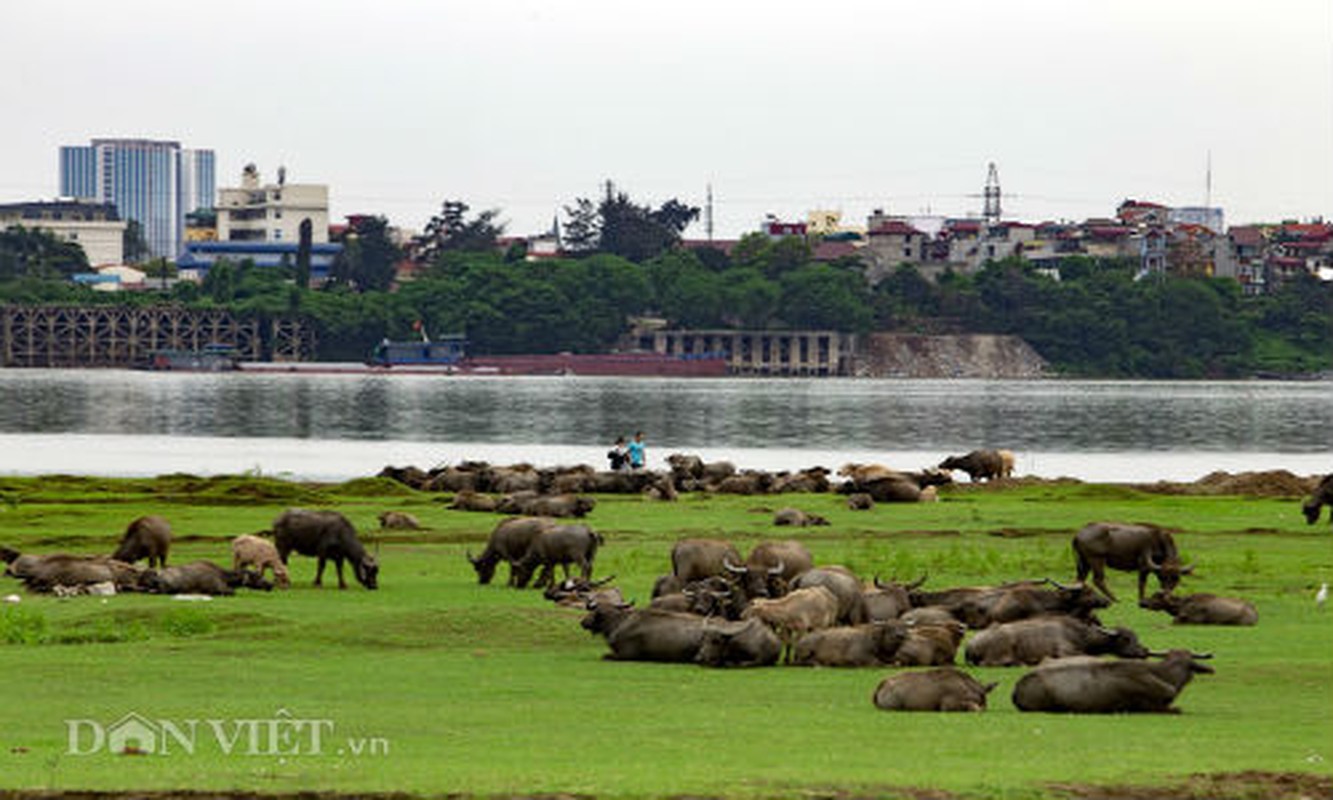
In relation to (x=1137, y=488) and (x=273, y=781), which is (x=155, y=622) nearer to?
(x=273, y=781)

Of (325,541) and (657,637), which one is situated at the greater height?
(325,541)

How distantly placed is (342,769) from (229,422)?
10762 cm

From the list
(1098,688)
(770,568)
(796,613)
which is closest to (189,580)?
(770,568)

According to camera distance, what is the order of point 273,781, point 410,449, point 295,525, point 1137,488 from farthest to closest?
point 410,449 → point 1137,488 → point 295,525 → point 273,781

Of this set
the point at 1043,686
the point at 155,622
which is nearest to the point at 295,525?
the point at 155,622

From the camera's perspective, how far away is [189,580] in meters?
27.2

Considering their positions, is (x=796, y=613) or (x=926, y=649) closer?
(x=926, y=649)

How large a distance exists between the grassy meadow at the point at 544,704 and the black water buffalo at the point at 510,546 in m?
0.25

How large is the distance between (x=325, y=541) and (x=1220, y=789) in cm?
1577

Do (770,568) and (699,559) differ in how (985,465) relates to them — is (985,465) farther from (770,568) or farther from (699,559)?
(770,568)

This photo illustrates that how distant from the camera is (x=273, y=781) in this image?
15.7m

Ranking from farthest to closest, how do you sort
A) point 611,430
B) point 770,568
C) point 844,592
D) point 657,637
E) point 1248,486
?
point 611,430
point 1248,486
point 770,568
point 844,592
point 657,637

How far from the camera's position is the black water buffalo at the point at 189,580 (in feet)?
89.2

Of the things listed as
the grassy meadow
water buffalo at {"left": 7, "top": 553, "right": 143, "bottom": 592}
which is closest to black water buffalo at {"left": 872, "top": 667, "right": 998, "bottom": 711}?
the grassy meadow
